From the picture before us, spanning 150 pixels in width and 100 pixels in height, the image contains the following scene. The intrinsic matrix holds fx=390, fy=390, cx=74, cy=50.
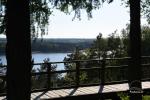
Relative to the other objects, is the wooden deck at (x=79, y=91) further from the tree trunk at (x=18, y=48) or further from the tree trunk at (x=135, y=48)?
the tree trunk at (x=18, y=48)

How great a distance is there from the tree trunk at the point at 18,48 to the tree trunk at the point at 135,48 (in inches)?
78.3

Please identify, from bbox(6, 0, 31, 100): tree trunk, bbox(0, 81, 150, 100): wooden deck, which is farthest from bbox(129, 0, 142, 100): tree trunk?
bbox(0, 81, 150, 100): wooden deck

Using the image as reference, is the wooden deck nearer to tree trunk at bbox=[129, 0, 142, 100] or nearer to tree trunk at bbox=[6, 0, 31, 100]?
tree trunk at bbox=[129, 0, 142, 100]

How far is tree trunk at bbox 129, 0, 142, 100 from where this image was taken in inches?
292

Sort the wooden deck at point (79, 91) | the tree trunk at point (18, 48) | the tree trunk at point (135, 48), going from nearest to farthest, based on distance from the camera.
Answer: the tree trunk at point (18, 48) → the tree trunk at point (135, 48) → the wooden deck at point (79, 91)

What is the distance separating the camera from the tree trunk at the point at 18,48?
22.5 feet

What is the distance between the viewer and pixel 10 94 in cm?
696

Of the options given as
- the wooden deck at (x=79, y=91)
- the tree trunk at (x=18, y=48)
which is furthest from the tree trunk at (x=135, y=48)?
the wooden deck at (x=79, y=91)

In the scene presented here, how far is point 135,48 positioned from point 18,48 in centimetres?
222

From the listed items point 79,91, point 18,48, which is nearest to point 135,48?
point 18,48

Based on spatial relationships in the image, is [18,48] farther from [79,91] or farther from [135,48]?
[79,91]

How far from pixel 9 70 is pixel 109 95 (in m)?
6.74

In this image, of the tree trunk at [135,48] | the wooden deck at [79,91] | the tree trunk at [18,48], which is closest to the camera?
the tree trunk at [18,48]

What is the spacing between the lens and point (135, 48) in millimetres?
7430
